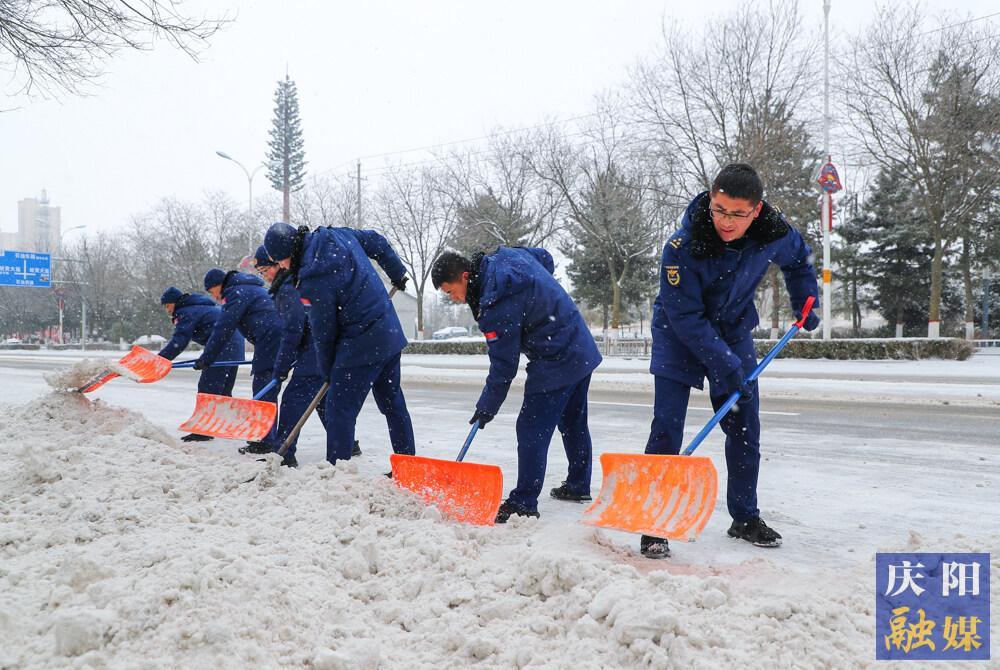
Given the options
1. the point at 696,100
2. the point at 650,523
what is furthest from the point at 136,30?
the point at 696,100

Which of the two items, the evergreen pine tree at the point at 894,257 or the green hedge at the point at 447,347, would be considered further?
the evergreen pine tree at the point at 894,257

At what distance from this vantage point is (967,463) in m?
5.11

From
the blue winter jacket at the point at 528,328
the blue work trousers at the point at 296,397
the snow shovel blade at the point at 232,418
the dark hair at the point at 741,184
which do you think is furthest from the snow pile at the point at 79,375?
the dark hair at the point at 741,184

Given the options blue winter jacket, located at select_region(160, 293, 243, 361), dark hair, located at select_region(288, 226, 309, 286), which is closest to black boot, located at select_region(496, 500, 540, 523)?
dark hair, located at select_region(288, 226, 309, 286)

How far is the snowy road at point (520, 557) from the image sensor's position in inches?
83.0

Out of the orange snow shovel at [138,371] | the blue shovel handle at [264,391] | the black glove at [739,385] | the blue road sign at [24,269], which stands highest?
the blue road sign at [24,269]

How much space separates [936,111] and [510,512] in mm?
22820

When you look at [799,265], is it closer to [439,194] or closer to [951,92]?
[951,92]

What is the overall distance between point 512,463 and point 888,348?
15.9 meters

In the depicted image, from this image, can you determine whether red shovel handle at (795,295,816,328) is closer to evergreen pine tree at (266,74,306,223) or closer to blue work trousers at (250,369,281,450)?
blue work trousers at (250,369,281,450)

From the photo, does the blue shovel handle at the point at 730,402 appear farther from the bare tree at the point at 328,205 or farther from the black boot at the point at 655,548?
the bare tree at the point at 328,205

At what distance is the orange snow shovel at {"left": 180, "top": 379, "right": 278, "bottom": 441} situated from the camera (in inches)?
219

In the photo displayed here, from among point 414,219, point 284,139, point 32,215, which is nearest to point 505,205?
point 414,219

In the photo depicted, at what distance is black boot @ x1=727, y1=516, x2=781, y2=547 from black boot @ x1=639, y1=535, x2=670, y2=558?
0.50 metres
